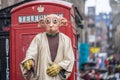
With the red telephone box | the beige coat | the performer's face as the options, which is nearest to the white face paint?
the performer's face

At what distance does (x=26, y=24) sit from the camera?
27.7 feet

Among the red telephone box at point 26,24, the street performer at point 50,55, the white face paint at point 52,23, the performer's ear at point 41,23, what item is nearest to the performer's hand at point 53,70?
the street performer at point 50,55

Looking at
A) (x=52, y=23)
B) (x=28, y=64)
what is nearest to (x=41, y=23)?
(x=52, y=23)

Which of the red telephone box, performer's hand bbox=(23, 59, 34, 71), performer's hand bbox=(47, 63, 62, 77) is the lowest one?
performer's hand bbox=(47, 63, 62, 77)

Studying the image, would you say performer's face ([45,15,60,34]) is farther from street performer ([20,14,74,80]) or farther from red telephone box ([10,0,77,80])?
red telephone box ([10,0,77,80])

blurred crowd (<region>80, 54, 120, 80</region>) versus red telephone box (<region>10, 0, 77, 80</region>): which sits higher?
red telephone box (<region>10, 0, 77, 80</region>)

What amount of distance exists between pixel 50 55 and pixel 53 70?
0.26 meters

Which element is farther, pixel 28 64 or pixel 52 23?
pixel 52 23

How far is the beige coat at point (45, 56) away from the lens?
7.48 meters

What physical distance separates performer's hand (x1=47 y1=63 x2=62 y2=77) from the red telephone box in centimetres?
93

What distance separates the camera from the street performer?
7.45 m

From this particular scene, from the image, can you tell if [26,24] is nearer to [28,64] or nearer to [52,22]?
[52,22]

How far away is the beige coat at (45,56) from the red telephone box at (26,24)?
75 cm

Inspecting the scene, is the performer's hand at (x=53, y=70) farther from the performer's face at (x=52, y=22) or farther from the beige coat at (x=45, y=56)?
the performer's face at (x=52, y=22)
